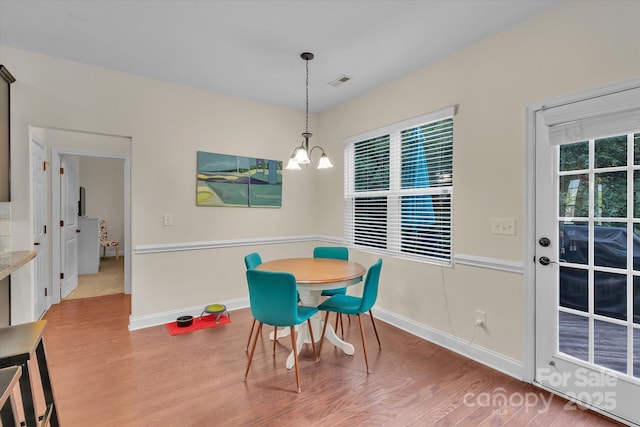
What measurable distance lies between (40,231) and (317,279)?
343 centimetres

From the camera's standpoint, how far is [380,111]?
3439 mm

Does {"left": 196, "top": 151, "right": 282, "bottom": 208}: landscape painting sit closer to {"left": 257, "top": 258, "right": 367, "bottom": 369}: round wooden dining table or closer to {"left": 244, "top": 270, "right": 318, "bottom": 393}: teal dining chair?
{"left": 257, "top": 258, "right": 367, "bottom": 369}: round wooden dining table

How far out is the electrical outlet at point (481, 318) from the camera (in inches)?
98.8

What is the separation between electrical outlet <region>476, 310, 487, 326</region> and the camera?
2.51m

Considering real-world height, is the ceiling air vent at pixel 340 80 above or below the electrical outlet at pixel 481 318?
above

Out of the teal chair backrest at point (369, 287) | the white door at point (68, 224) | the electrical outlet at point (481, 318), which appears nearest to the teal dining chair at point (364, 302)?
the teal chair backrest at point (369, 287)

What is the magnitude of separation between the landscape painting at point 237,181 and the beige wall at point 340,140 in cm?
11

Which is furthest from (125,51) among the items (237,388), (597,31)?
(597,31)

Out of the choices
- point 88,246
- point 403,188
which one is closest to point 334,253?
point 403,188

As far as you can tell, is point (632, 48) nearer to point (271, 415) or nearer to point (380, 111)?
point (380, 111)

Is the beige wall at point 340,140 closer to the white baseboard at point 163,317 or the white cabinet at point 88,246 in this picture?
the white baseboard at point 163,317

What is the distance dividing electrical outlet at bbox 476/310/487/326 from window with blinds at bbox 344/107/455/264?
505 mm

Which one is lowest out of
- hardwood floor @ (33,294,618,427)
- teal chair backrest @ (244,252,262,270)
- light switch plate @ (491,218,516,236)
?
hardwood floor @ (33,294,618,427)

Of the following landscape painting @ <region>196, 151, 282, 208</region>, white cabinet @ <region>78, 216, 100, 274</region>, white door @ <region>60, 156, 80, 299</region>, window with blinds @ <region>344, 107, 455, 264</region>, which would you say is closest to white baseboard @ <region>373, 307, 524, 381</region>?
window with blinds @ <region>344, 107, 455, 264</region>
